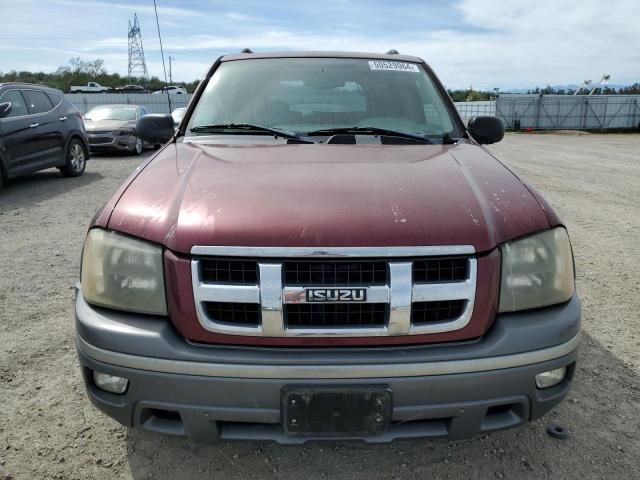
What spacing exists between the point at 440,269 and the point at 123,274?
1.09 m

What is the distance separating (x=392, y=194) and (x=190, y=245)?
733 mm

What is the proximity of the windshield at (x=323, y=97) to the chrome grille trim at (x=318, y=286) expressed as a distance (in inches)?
48.6

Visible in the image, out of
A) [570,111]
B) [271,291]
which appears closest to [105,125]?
[271,291]

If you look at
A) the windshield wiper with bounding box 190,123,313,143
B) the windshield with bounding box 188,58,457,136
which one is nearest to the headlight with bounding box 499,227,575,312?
the windshield with bounding box 188,58,457,136

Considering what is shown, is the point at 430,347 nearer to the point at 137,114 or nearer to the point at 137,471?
the point at 137,471

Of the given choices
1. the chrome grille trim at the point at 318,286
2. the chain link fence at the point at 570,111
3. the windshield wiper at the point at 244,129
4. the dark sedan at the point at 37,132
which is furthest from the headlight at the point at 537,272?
the chain link fence at the point at 570,111

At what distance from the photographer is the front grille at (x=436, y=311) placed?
1724 mm

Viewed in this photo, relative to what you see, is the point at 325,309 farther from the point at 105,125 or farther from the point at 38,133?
the point at 105,125

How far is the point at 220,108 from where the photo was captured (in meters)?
2.93

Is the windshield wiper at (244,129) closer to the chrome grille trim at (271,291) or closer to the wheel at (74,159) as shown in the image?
the chrome grille trim at (271,291)

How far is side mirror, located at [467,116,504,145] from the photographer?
3.20 m

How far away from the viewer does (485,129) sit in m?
3.20

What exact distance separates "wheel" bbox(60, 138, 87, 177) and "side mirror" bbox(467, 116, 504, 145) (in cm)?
845

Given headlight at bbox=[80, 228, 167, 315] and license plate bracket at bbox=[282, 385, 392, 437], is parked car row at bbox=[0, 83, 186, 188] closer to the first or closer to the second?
headlight at bbox=[80, 228, 167, 315]
